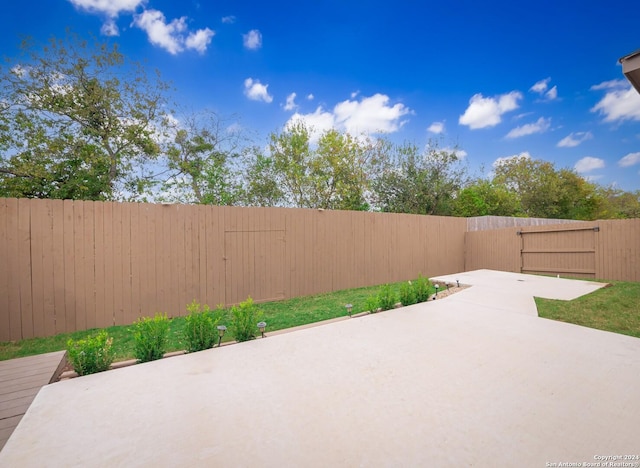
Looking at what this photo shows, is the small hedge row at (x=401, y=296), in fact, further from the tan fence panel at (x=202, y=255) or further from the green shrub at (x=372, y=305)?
the tan fence panel at (x=202, y=255)

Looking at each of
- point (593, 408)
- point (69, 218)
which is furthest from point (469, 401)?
point (69, 218)

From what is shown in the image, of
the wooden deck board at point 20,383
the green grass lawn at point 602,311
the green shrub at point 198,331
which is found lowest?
the green grass lawn at point 602,311

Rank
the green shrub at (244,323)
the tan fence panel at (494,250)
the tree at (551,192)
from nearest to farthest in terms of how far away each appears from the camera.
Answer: the green shrub at (244,323) → the tan fence panel at (494,250) → the tree at (551,192)

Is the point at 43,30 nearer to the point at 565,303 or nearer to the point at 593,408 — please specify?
the point at 593,408

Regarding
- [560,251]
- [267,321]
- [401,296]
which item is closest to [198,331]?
[267,321]

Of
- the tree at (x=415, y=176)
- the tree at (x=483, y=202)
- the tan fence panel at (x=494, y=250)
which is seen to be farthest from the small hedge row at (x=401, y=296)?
the tree at (x=483, y=202)

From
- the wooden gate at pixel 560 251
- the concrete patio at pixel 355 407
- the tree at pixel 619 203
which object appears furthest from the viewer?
the tree at pixel 619 203

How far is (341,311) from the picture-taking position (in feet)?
15.2

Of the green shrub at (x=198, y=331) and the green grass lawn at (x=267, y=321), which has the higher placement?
the green shrub at (x=198, y=331)

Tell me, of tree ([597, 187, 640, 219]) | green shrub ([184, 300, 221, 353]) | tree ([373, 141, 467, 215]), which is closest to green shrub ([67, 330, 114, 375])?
green shrub ([184, 300, 221, 353])

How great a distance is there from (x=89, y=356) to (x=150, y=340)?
0.41 metres

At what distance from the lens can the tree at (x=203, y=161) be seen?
914 centimetres

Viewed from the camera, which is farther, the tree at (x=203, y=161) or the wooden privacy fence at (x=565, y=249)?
the tree at (x=203, y=161)

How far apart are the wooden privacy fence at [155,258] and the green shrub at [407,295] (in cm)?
249
